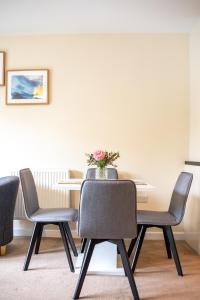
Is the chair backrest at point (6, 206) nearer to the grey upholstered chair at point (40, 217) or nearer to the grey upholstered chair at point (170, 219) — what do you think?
the grey upholstered chair at point (40, 217)

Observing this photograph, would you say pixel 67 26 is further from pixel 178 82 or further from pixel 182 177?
pixel 182 177

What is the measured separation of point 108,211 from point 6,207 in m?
1.17

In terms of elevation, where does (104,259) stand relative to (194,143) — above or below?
below

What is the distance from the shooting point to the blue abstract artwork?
10.6 feet


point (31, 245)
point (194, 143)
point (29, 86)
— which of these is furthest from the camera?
point (29, 86)

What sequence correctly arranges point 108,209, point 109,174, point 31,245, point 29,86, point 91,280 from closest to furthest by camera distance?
point 108,209 < point 91,280 < point 31,245 < point 109,174 < point 29,86

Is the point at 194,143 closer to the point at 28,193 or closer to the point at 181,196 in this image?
the point at 181,196

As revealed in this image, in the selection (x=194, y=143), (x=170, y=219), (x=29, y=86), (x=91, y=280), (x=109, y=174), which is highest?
(x=29, y=86)

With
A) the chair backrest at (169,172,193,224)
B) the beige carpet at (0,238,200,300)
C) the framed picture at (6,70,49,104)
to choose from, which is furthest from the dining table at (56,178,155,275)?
the framed picture at (6,70,49,104)

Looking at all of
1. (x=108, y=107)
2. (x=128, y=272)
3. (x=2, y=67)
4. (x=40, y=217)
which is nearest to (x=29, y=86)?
(x=2, y=67)

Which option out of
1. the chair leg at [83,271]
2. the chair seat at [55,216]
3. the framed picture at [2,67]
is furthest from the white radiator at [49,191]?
the chair leg at [83,271]

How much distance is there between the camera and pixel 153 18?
2.83 metres

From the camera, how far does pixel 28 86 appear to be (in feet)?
10.6

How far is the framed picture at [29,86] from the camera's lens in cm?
323
